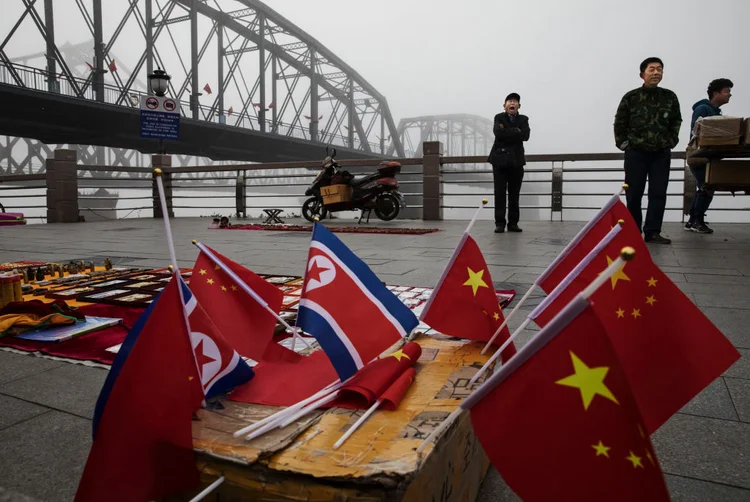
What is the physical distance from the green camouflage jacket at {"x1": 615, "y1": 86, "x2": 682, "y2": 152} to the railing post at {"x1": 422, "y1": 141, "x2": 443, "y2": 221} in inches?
191

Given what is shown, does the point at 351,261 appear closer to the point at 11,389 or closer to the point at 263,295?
the point at 263,295

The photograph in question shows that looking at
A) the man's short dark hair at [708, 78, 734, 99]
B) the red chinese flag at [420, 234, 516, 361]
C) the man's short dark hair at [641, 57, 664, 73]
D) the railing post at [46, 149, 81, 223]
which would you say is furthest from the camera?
the railing post at [46, 149, 81, 223]

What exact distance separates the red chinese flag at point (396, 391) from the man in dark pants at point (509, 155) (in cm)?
559

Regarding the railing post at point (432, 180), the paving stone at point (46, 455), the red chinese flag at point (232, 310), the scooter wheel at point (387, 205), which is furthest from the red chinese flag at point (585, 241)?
the railing post at point (432, 180)

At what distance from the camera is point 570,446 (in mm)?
720

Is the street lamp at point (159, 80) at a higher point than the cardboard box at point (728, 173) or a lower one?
higher

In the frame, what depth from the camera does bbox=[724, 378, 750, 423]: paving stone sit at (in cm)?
135

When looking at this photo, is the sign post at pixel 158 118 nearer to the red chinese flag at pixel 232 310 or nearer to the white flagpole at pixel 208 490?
the red chinese flag at pixel 232 310

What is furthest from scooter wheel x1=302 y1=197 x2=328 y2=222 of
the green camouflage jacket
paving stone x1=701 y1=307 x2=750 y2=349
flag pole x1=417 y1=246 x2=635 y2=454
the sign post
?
flag pole x1=417 y1=246 x2=635 y2=454

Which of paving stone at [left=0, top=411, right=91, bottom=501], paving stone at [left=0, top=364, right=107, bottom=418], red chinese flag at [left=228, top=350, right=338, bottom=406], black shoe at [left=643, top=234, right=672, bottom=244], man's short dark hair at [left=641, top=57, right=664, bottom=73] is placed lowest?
paving stone at [left=0, top=411, right=91, bottom=501]

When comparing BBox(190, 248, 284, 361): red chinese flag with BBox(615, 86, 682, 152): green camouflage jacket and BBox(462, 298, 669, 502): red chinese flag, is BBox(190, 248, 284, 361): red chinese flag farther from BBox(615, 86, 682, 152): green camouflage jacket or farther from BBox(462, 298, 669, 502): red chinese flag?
BBox(615, 86, 682, 152): green camouflage jacket

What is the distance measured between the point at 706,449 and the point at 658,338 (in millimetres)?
331

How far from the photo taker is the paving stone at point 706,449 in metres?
1.09

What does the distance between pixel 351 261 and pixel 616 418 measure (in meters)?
0.73
